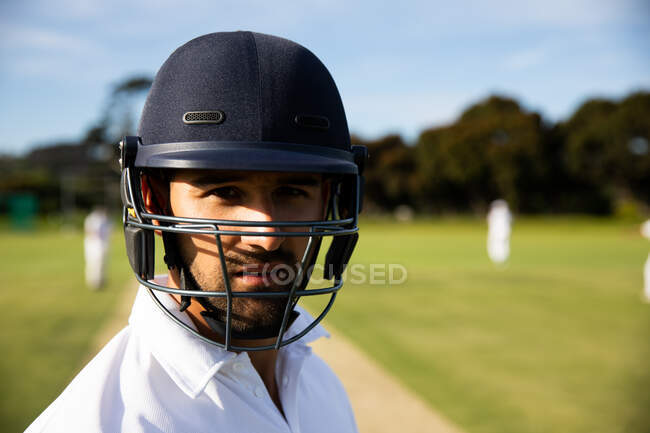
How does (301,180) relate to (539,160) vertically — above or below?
above

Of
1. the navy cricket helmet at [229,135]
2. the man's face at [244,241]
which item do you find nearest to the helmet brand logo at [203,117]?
the navy cricket helmet at [229,135]

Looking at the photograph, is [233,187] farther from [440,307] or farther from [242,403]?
[440,307]

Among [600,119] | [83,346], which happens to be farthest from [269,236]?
[600,119]

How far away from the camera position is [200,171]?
133 cm

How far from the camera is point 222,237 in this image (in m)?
1.34

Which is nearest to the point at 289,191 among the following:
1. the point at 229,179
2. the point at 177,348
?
the point at 229,179

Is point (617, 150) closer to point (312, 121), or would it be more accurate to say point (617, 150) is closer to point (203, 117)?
point (312, 121)

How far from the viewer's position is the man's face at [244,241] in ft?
4.31

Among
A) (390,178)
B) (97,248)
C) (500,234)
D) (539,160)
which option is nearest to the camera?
(97,248)

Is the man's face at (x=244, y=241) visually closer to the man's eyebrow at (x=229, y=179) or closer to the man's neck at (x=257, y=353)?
the man's eyebrow at (x=229, y=179)

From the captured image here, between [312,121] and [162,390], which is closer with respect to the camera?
[162,390]

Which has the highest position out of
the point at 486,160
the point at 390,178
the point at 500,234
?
the point at 500,234

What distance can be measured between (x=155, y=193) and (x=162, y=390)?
55 centimetres

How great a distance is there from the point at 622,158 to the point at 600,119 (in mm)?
5504
